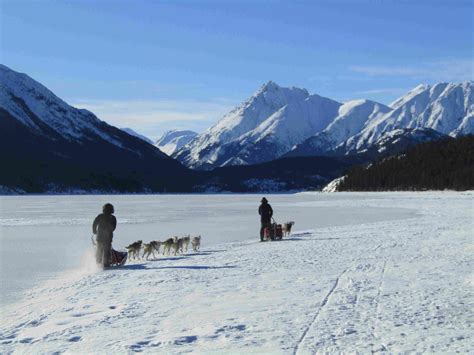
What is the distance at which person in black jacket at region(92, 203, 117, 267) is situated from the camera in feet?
63.0

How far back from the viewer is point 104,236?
19266mm

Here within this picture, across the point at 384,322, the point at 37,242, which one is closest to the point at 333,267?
the point at 384,322

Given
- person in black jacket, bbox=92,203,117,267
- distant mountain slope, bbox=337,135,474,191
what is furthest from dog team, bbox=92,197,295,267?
distant mountain slope, bbox=337,135,474,191

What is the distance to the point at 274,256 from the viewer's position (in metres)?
20.9

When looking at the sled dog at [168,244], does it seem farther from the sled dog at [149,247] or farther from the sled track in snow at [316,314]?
the sled track in snow at [316,314]

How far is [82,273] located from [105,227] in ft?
5.85

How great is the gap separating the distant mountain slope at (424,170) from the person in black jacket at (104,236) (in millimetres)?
111726

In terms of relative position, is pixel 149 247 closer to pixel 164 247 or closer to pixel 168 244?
pixel 168 244

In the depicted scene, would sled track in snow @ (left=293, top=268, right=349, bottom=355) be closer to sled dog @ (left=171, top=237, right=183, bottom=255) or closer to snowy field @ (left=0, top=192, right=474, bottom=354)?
snowy field @ (left=0, top=192, right=474, bottom=354)

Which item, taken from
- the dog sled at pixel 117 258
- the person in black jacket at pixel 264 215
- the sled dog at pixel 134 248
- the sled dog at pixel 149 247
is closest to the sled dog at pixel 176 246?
the sled dog at pixel 149 247

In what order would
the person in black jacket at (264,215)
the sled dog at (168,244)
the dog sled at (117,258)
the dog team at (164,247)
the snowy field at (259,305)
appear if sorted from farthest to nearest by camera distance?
the person in black jacket at (264,215) < the sled dog at (168,244) < the dog team at (164,247) < the dog sled at (117,258) < the snowy field at (259,305)

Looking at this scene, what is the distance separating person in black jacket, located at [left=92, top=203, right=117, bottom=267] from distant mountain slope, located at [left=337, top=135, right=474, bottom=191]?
11173 cm

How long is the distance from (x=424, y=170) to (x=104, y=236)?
13459cm

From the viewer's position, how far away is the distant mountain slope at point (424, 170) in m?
130
